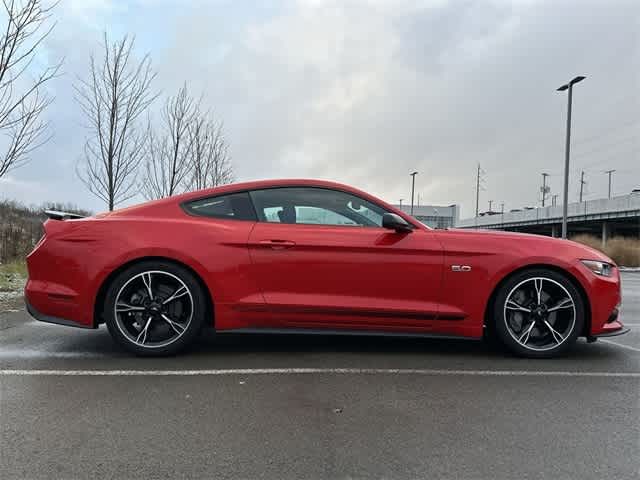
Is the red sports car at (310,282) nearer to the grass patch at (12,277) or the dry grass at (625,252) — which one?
the grass patch at (12,277)

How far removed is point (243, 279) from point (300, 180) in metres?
0.95

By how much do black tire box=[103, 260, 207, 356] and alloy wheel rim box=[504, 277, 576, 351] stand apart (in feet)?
7.91

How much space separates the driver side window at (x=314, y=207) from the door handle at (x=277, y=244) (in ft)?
0.64

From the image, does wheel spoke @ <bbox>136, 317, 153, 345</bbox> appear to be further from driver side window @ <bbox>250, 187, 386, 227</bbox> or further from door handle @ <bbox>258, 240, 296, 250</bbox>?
driver side window @ <bbox>250, 187, 386, 227</bbox>

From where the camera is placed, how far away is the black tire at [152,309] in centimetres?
357

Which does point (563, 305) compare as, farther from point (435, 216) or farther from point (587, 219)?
point (587, 219)

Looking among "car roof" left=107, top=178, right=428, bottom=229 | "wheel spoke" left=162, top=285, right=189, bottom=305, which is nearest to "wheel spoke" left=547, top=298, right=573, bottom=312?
"car roof" left=107, top=178, right=428, bottom=229

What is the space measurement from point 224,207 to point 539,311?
2.62 meters

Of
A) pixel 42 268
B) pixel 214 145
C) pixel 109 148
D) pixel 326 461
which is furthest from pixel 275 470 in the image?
pixel 214 145

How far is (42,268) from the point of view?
3691mm

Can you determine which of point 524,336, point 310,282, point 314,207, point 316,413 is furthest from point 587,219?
point 316,413

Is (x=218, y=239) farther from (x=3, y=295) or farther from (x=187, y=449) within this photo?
(x=3, y=295)

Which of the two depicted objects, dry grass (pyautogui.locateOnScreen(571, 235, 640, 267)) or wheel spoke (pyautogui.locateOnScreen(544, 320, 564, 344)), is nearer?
wheel spoke (pyautogui.locateOnScreen(544, 320, 564, 344))

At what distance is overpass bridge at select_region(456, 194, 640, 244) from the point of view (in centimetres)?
3997
